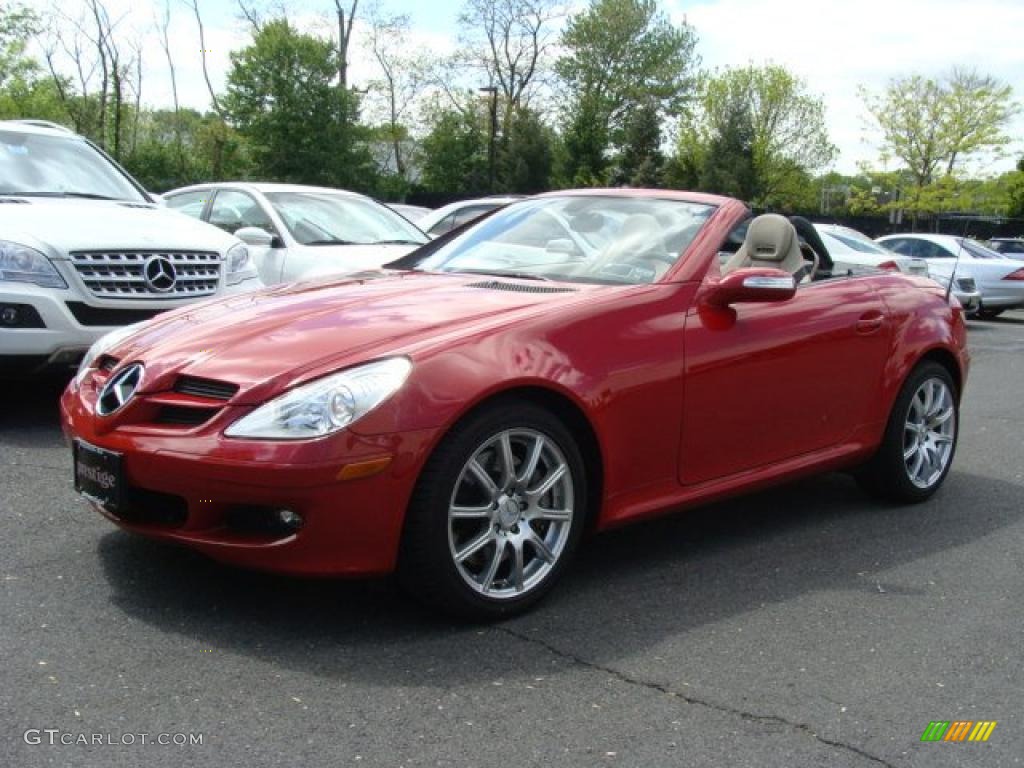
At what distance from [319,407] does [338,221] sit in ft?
20.9

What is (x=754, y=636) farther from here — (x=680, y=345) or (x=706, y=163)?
(x=706, y=163)

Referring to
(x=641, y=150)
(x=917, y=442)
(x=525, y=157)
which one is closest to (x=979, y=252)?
(x=917, y=442)

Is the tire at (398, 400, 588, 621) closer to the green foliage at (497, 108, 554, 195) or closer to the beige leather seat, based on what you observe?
the beige leather seat

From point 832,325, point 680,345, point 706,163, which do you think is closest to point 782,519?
point 832,325

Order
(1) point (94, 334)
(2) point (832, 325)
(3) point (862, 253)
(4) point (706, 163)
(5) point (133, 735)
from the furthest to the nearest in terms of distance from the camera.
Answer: (4) point (706, 163), (3) point (862, 253), (1) point (94, 334), (2) point (832, 325), (5) point (133, 735)

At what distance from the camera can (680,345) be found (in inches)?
161

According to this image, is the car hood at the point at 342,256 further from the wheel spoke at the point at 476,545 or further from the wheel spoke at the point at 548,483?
the wheel spoke at the point at 476,545

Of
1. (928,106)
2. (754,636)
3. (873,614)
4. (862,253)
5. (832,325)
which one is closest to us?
(754,636)

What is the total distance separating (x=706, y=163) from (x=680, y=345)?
180 feet

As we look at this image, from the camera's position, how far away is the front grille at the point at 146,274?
6.16 meters

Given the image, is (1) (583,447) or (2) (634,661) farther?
(1) (583,447)

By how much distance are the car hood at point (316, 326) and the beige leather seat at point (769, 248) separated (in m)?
1.20

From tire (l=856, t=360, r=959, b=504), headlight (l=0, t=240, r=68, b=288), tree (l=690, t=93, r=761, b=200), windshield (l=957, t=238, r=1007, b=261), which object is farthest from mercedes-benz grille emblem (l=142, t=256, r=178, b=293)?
tree (l=690, t=93, r=761, b=200)

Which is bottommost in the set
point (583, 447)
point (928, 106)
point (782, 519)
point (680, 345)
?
point (782, 519)
